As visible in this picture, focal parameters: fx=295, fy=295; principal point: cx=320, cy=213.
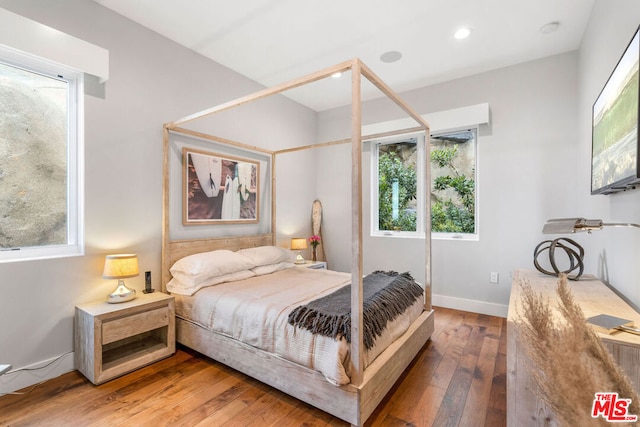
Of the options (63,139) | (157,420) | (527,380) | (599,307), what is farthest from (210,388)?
(599,307)

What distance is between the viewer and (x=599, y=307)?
4.76ft

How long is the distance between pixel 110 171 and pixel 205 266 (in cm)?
108

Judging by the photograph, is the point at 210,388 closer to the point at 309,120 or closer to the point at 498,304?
the point at 498,304

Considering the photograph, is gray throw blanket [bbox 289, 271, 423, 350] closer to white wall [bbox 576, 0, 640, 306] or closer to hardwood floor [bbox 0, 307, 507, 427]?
hardwood floor [bbox 0, 307, 507, 427]

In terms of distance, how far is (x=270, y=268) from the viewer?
3135mm

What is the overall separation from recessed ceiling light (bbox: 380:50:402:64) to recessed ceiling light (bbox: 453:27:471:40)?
1.75ft

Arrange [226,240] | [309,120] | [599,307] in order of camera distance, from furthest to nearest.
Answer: [309,120], [226,240], [599,307]

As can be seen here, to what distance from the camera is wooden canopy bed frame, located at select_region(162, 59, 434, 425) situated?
157cm

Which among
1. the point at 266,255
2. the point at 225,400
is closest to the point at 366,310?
the point at 225,400

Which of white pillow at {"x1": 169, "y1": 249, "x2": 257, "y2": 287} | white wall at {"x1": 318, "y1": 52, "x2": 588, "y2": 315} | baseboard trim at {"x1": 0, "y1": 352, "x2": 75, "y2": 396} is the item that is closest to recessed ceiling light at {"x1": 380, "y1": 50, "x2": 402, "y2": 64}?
white wall at {"x1": 318, "y1": 52, "x2": 588, "y2": 315}

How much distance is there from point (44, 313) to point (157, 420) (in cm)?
118

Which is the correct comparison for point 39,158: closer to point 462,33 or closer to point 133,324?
point 133,324

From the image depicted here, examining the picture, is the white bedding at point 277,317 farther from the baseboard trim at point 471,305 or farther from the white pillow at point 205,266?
the baseboard trim at point 471,305

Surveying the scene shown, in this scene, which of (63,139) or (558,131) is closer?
(63,139)
